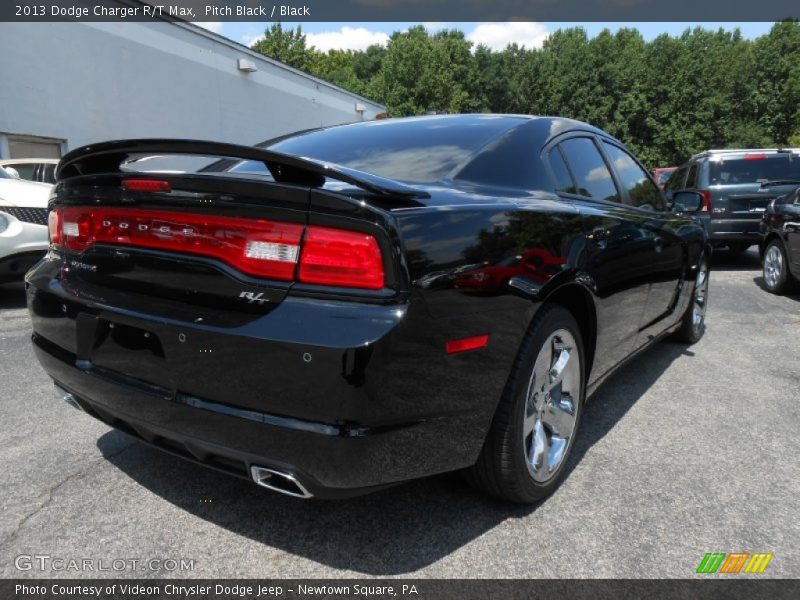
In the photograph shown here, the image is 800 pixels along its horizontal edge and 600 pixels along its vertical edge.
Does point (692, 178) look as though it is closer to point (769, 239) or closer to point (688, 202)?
point (769, 239)

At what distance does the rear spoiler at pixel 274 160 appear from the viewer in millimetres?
1697

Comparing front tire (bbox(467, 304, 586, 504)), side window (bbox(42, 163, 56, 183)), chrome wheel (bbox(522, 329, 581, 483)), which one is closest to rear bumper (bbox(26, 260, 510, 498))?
front tire (bbox(467, 304, 586, 504))

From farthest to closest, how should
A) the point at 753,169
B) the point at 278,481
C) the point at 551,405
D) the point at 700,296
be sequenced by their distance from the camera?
the point at 753,169, the point at 700,296, the point at 551,405, the point at 278,481

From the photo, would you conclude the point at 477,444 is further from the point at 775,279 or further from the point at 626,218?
the point at 775,279

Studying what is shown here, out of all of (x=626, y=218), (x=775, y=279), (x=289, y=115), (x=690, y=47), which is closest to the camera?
(x=626, y=218)

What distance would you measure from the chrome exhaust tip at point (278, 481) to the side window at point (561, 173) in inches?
65.9

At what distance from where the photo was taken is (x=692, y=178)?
9.29 meters

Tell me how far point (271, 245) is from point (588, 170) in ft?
6.47

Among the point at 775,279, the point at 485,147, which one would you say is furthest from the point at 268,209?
the point at 775,279

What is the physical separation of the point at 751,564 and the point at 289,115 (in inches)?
809

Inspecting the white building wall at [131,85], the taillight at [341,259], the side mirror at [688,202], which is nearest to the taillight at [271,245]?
the taillight at [341,259]

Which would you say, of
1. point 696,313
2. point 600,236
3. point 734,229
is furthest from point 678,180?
point 600,236

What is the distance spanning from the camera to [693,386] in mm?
3787

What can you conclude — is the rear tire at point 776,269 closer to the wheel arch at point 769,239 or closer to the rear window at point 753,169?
the wheel arch at point 769,239
